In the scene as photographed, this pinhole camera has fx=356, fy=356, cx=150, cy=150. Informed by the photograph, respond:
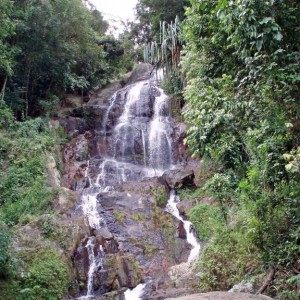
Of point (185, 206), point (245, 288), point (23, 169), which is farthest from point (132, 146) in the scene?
point (245, 288)

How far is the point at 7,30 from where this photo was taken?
1355 cm

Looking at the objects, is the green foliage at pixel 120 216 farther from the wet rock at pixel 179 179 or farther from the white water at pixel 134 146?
the wet rock at pixel 179 179

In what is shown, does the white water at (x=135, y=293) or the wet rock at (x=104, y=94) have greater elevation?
the wet rock at (x=104, y=94)

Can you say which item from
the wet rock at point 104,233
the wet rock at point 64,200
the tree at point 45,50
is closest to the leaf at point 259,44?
the wet rock at point 104,233

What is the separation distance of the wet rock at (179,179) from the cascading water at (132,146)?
0.50 metres

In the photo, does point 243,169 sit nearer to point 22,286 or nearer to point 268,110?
point 268,110

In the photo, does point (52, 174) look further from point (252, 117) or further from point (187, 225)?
point (252, 117)

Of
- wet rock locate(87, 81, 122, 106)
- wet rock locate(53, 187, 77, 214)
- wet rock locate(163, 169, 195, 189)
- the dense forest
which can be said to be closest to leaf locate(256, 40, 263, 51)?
the dense forest

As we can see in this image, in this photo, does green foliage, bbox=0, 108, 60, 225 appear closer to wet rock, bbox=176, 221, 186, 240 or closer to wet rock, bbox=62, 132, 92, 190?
wet rock, bbox=62, 132, 92, 190

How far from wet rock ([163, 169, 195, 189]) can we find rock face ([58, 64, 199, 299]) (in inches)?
1.6

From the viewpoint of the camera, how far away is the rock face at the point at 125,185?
31.8 ft

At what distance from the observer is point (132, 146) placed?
1792 cm

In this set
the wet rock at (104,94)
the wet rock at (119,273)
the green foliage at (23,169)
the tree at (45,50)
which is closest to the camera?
the wet rock at (119,273)

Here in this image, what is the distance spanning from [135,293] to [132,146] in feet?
31.8
